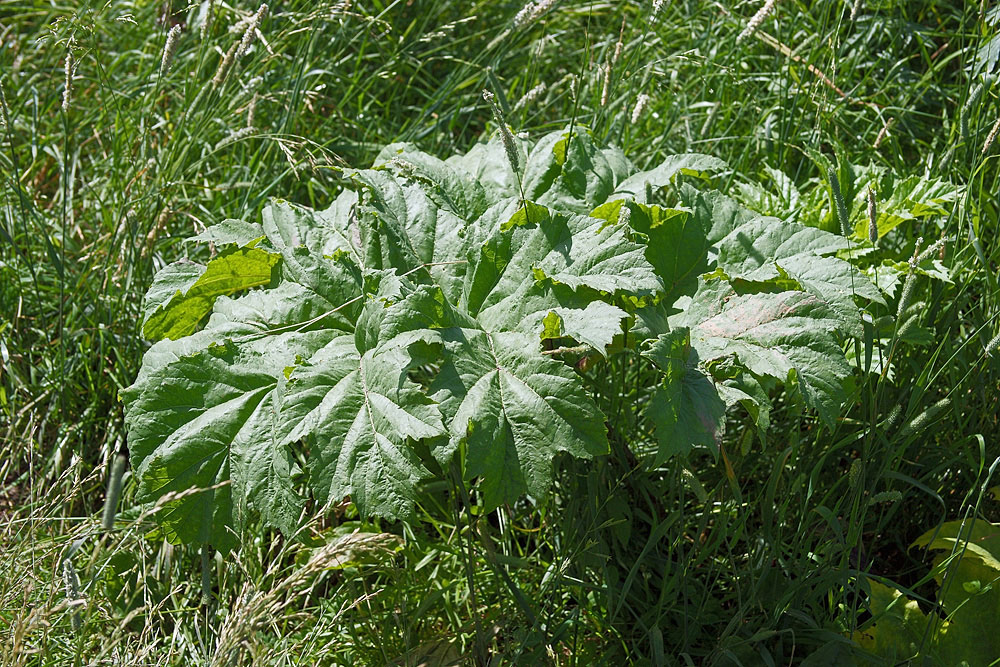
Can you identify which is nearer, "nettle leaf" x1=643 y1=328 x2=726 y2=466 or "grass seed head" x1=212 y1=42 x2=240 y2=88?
"nettle leaf" x1=643 y1=328 x2=726 y2=466

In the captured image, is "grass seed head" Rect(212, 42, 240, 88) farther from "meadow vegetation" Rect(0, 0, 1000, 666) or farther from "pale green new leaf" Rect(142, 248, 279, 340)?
"pale green new leaf" Rect(142, 248, 279, 340)

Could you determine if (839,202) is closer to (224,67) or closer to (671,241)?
(671,241)

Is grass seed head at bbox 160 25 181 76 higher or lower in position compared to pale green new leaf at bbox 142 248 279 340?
higher

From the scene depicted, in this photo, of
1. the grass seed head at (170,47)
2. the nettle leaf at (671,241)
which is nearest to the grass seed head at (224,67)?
the grass seed head at (170,47)

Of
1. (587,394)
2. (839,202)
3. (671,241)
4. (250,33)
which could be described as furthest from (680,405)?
(250,33)

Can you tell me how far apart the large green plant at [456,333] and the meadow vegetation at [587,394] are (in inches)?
0.4

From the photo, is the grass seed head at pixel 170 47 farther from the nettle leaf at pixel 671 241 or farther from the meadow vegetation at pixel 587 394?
the nettle leaf at pixel 671 241

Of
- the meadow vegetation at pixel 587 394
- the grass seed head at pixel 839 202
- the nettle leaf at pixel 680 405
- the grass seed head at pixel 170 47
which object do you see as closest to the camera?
the nettle leaf at pixel 680 405

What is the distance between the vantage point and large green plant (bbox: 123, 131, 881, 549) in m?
1.82

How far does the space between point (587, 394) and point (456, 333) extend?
0.31 m

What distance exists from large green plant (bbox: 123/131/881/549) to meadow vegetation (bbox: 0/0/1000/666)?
0.01m

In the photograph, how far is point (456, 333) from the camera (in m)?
1.93

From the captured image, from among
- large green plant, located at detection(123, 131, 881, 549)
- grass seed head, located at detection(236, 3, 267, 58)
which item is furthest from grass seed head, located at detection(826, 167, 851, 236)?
grass seed head, located at detection(236, 3, 267, 58)

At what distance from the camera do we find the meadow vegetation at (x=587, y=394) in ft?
6.24
